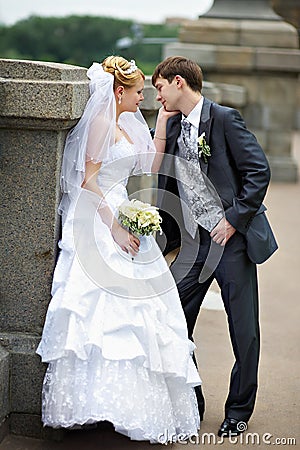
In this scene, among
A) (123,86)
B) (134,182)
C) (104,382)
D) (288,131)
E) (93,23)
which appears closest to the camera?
(104,382)

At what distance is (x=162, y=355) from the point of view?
4516mm

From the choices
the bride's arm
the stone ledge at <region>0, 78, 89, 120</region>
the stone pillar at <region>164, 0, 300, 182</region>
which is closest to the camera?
the stone ledge at <region>0, 78, 89, 120</region>

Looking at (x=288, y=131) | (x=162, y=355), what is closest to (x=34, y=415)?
(x=162, y=355)

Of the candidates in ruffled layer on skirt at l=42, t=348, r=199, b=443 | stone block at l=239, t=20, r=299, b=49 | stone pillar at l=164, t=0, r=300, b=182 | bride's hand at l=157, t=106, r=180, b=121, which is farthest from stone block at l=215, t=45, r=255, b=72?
ruffled layer on skirt at l=42, t=348, r=199, b=443

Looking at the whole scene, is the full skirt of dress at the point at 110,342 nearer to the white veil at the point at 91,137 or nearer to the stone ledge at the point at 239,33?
the white veil at the point at 91,137

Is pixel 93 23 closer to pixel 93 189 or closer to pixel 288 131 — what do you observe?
pixel 288 131

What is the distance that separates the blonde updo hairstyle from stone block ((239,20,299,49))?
32.9 feet

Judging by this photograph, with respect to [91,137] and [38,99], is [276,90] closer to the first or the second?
[91,137]

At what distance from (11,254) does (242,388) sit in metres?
1.47

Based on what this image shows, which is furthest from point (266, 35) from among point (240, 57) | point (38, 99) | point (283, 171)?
point (38, 99)

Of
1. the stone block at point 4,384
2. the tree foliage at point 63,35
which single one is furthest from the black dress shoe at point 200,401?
the tree foliage at point 63,35

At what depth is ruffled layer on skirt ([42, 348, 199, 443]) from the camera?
4.35m

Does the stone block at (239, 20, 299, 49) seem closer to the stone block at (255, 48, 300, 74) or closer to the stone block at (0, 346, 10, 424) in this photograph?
the stone block at (255, 48, 300, 74)

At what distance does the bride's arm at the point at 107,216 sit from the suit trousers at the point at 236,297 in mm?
486
